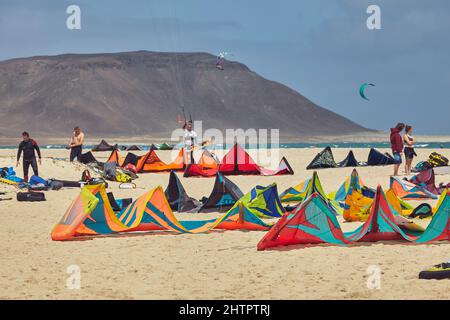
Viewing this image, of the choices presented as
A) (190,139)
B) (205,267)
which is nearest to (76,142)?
(190,139)

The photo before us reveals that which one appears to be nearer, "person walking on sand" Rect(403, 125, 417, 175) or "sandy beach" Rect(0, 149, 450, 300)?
"sandy beach" Rect(0, 149, 450, 300)

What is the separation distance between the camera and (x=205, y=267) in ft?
26.9

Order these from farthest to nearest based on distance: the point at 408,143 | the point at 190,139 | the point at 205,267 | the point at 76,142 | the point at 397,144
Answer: the point at 190,139
the point at 76,142
the point at 397,144
the point at 408,143
the point at 205,267

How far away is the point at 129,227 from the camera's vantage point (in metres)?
10.5

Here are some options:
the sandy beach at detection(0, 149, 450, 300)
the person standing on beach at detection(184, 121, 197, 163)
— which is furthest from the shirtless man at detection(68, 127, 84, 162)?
the sandy beach at detection(0, 149, 450, 300)

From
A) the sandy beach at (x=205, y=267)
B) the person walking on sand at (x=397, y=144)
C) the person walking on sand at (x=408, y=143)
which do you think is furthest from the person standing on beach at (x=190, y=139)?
the sandy beach at (x=205, y=267)

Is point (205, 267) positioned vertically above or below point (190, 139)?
below

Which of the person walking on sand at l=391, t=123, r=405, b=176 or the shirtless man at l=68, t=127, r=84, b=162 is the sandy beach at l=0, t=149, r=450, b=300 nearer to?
the person walking on sand at l=391, t=123, r=405, b=176

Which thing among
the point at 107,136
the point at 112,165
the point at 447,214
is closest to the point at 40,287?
the point at 447,214

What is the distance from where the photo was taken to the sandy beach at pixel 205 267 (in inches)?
274

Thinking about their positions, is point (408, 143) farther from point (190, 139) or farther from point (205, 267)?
point (205, 267)

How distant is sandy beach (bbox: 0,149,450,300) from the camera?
6.95 metres

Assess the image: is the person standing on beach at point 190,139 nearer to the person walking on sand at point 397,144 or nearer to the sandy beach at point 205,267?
the person walking on sand at point 397,144
